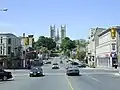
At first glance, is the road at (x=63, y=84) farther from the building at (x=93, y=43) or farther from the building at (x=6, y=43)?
the building at (x=93, y=43)

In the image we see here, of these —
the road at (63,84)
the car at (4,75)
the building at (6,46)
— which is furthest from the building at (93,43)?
the car at (4,75)

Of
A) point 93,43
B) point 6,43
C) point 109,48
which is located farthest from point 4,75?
point 93,43

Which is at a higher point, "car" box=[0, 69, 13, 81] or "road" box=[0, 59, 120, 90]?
"car" box=[0, 69, 13, 81]

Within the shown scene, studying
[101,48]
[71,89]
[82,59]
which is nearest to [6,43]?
[101,48]

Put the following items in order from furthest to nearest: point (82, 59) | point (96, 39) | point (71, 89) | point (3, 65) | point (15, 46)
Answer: point (82, 59), point (96, 39), point (15, 46), point (3, 65), point (71, 89)

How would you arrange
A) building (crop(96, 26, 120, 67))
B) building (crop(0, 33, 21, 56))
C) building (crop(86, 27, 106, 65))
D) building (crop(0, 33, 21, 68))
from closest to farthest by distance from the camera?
building (crop(0, 33, 21, 68))
building (crop(0, 33, 21, 56))
building (crop(96, 26, 120, 67))
building (crop(86, 27, 106, 65))

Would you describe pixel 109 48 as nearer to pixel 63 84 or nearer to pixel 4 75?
pixel 4 75

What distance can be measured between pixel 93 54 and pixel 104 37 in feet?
89.7

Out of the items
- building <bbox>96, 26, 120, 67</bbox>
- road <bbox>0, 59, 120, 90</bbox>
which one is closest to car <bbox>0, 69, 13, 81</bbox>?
road <bbox>0, 59, 120, 90</bbox>

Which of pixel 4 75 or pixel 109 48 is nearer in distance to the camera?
pixel 4 75

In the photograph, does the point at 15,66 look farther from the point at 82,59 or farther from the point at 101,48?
the point at 82,59

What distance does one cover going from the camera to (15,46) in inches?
4220

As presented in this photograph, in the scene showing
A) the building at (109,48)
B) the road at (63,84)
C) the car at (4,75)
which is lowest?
the road at (63,84)

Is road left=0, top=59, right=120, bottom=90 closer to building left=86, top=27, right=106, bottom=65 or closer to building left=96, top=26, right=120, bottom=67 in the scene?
building left=96, top=26, right=120, bottom=67
